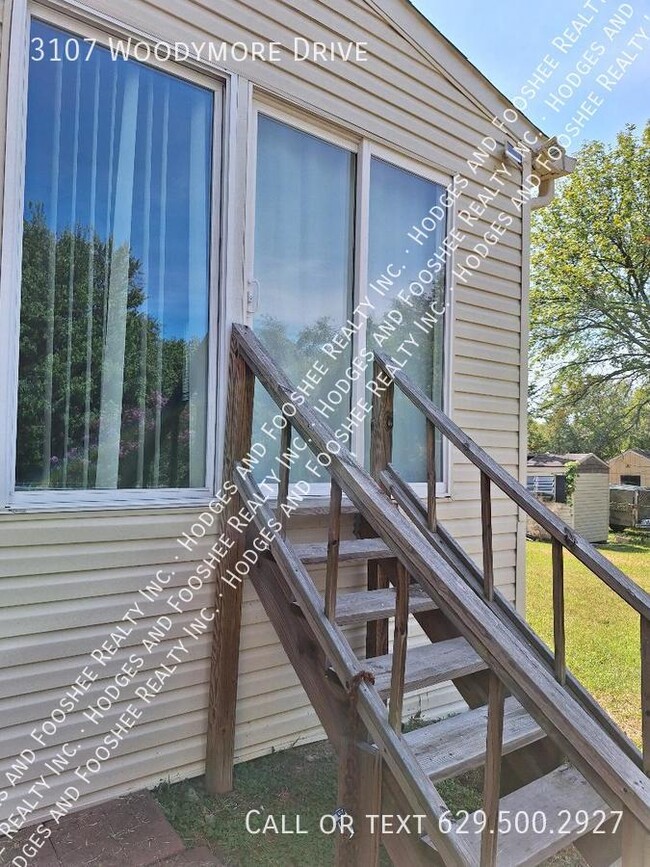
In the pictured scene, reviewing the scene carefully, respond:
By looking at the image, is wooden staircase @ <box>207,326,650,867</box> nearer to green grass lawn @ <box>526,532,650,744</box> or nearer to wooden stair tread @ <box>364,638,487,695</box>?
wooden stair tread @ <box>364,638,487,695</box>

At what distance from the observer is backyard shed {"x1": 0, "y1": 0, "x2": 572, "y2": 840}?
75.8 inches

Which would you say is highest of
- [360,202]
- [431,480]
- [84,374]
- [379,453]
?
[360,202]

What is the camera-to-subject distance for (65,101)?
2.00 metres

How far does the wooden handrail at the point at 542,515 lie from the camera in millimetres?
1860

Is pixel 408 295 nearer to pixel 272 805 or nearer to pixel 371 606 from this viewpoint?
pixel 371 606

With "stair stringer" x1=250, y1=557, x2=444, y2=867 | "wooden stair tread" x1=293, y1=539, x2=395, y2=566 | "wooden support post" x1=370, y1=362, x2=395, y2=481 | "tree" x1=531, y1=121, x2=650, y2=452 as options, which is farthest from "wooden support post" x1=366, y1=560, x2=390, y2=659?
"tree" x1=531, y1=121, x2=650, y2=452

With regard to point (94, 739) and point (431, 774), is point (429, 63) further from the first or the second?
point (94, 739)

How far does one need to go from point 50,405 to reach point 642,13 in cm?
688

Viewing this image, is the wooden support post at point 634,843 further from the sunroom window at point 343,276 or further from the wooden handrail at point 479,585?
the sunroom window at point 343,276

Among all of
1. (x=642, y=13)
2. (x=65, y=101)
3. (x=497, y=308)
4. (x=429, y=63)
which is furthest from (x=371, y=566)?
(x=642, y=13)

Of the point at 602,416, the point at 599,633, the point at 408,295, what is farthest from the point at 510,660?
the point at 602,416

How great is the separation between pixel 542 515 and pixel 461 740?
787 mm

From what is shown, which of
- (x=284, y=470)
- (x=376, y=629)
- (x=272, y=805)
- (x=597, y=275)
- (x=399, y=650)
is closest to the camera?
(x=399, y=650)

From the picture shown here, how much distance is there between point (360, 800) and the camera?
1.69 m
